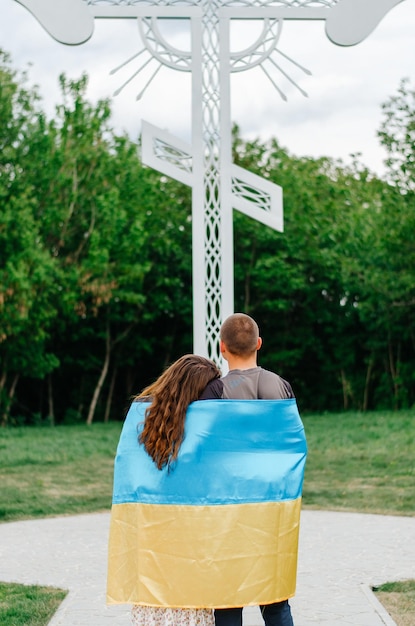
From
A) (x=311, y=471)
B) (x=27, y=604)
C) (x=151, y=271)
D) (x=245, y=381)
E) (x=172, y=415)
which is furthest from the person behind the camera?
(x=151, y=271)

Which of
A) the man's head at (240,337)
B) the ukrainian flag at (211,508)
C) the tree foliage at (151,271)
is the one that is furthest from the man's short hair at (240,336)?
the tree foliage at (151,271)

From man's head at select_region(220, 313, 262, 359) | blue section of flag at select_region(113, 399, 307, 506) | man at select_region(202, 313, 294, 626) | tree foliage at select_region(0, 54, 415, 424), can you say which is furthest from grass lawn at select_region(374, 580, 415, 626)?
tree foliage at select_region(0, 54, 415, 424)

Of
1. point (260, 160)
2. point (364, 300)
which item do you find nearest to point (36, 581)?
point (364, 300)

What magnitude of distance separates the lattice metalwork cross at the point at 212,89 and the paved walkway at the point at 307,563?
6.20 feet

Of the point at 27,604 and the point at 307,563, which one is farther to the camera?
the point at 307,563

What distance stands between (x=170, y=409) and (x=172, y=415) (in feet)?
0.09

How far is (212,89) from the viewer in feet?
25.5

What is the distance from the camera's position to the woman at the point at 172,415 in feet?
13.1

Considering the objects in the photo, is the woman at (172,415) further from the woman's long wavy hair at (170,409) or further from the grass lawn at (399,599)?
the grass lawn at (399,599)

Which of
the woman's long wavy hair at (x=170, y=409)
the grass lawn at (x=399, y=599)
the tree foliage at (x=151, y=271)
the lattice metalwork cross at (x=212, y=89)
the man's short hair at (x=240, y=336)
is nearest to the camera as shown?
the woman's long wavy hair at (x=170, y=409)

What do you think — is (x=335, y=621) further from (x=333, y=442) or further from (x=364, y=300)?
(x=364, y=300)

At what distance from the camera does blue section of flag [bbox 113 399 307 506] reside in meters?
4.04

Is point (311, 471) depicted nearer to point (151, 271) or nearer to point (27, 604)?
point (27, 604)

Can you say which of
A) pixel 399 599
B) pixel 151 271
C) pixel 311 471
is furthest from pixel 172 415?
pixel 151 271
